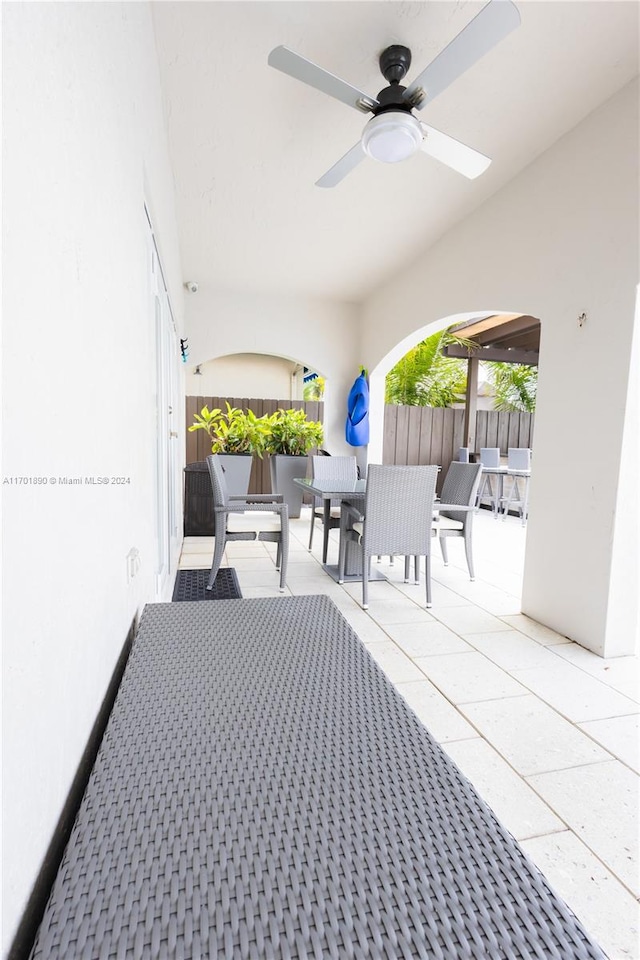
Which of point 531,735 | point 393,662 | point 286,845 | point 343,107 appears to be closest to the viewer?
point 286,845

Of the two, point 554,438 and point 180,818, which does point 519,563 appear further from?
point 180,818

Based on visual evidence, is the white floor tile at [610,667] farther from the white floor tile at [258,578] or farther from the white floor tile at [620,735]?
the white floor tile at [258,578]

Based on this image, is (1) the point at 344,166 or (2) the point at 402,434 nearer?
(1) the point at 344,166

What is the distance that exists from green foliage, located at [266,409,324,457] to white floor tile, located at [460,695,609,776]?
4.36m

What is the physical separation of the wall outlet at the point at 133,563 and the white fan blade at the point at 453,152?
7.99 feet

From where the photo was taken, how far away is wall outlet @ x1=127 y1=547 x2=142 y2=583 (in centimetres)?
139

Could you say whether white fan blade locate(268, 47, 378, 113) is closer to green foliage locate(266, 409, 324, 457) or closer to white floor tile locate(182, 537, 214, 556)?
white floor tile locate(182, 537, 214, 556)

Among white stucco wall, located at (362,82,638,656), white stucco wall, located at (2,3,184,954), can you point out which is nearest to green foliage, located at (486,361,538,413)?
white stucco wall, located at (362,82,638,656)

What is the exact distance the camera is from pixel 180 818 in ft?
2.16

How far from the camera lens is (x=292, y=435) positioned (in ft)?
19.7

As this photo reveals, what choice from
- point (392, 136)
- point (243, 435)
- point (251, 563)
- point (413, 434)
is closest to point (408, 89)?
point (392, 136)

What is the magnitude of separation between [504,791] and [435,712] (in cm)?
45

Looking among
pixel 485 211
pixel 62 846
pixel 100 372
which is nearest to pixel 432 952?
pixel 62 846

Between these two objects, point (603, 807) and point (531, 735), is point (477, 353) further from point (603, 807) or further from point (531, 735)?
point (603, 807)
